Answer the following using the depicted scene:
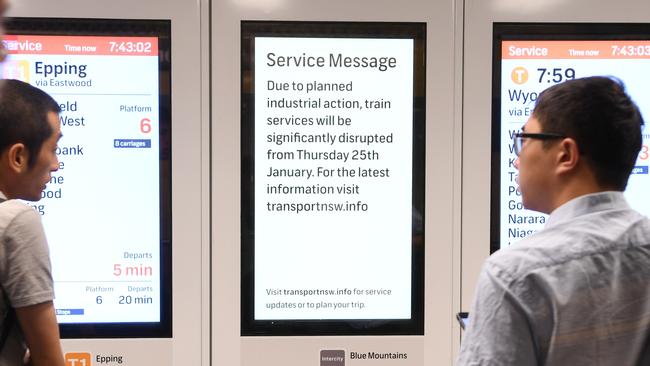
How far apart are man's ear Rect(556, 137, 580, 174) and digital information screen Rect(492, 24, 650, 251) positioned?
1.47m

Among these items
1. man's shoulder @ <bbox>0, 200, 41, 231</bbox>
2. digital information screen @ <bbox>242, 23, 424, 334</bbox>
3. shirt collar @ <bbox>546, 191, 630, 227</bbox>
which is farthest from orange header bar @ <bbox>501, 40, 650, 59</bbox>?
man's shoulder @ <bbox>0, 200, 41, 231</bbox>

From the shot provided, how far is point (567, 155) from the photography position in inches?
54.1

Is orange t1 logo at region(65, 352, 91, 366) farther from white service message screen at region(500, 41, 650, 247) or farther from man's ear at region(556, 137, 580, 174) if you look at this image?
man's ear at region(556, 137, 580, 174)

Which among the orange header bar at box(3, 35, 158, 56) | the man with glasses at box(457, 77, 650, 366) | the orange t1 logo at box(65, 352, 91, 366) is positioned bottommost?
the orange t1 logo at box(65, 352, 91, 366)

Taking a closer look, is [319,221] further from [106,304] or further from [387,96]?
[106,304]

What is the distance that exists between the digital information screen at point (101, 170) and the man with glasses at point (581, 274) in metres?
1.84

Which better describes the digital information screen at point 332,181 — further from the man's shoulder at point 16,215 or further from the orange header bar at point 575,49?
the man's shoulder at point 16,215

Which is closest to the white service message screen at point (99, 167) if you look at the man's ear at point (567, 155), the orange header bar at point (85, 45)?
the orange header bar at point (85, 45)

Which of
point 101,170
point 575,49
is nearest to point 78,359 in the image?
point 101,170

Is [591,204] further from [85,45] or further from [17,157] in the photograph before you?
[85,45]

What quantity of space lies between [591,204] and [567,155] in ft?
0.38

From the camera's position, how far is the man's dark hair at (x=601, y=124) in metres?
1.35

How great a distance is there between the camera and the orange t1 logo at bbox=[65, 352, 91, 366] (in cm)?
277

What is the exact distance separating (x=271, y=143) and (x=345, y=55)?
491 millimetres
